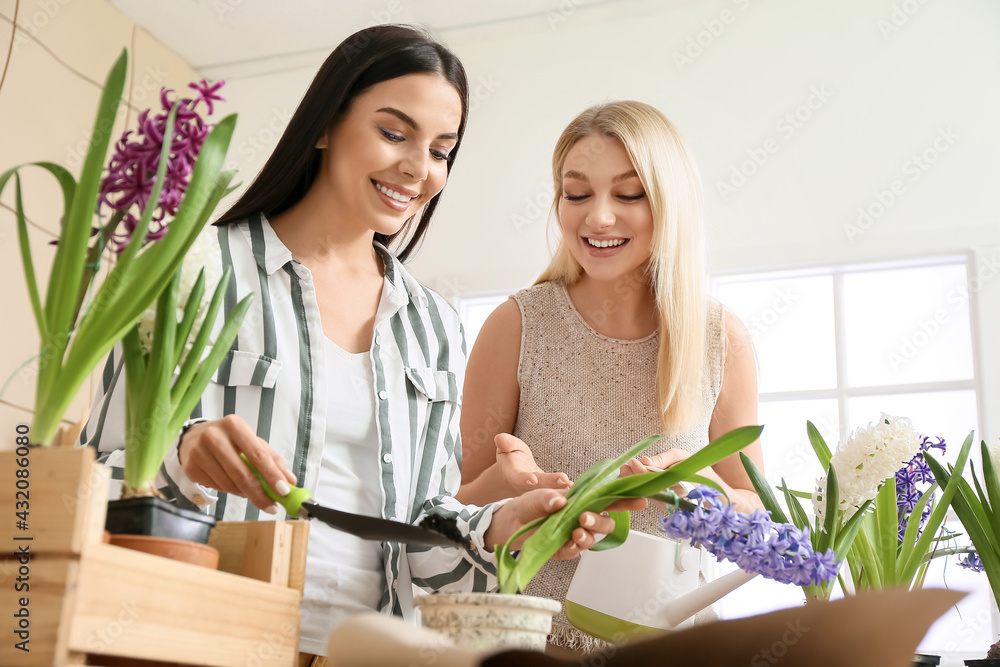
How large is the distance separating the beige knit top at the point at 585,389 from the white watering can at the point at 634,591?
1.40 feet

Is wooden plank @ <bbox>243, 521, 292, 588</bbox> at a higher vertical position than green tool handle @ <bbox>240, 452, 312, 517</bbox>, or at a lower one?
lower

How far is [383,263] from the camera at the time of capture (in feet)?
3.87

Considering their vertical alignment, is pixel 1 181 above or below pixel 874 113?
Result: below

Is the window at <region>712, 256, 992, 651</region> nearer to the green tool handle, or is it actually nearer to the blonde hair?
the blonde hair

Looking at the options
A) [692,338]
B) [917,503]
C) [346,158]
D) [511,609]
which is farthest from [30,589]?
[692,338]

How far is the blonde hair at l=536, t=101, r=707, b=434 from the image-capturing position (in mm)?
1321

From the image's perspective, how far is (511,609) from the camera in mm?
492

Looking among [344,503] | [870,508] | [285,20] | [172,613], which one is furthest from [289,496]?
[285,20]

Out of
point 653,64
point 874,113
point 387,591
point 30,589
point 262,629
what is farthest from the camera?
point 653,64

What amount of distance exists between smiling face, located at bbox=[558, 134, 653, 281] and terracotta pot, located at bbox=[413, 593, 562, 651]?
3.11ft

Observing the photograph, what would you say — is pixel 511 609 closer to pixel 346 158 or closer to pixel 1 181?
pixel 1 181

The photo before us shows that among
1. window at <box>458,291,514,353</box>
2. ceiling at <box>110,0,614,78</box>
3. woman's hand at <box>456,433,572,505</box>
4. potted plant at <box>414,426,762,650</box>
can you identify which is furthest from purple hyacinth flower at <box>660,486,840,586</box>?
ceiling at <box>110,0,614,78</box>

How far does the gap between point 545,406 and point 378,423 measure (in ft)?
1.48

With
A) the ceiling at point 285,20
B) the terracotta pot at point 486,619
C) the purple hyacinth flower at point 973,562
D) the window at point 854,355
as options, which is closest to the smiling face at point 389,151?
the terracotta pot at point 486,619
